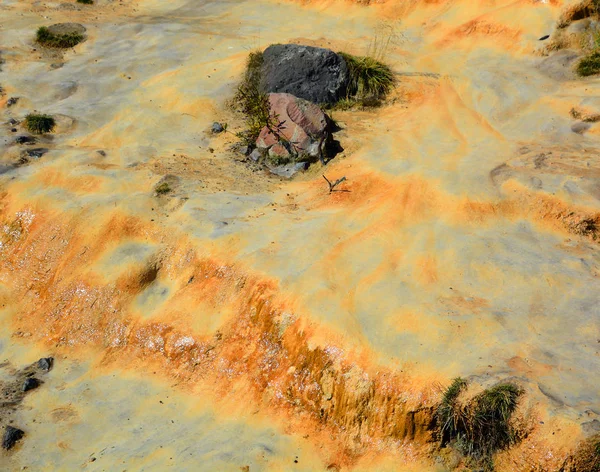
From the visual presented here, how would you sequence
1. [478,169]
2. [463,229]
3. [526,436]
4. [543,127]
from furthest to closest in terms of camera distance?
[543,127] → [478,169] → [463,229] → [526,436]

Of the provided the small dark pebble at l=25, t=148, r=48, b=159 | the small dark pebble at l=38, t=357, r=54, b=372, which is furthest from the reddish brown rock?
the small dark pebble at l=38, t=357, r=54, b=372

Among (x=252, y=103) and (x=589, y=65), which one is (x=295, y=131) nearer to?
(x=252, y=103)

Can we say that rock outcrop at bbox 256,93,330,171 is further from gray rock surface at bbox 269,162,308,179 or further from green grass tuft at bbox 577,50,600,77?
green grass tuft at bbox 577,50,600,77

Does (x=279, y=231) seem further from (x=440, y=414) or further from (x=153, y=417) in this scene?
(x=440, y=414)

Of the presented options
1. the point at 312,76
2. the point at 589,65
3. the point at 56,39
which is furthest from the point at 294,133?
the point at 56,39

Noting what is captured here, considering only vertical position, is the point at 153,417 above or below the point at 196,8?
below

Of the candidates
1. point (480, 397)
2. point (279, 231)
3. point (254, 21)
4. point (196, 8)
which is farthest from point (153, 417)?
point (196, 8)
